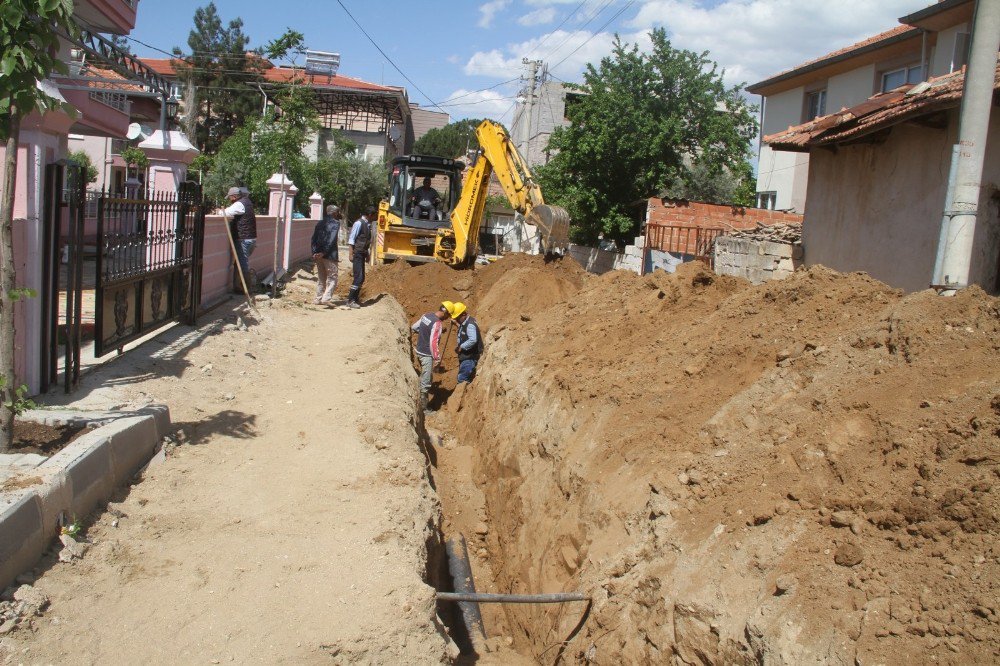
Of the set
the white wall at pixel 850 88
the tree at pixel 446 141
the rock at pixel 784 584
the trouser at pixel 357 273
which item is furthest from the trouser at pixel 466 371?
the tree at pixel 446 141

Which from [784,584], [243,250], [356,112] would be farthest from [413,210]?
[356,112]

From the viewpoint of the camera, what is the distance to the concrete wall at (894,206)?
33.8ft

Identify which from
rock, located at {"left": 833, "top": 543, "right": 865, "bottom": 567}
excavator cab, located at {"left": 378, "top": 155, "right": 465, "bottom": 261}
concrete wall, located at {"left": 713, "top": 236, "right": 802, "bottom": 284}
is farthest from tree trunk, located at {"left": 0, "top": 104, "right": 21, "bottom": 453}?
excavator cab, located at {"left": 378, "top": 155, "right": 465, "bottom": 261}

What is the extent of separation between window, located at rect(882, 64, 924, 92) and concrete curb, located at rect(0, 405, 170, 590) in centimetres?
1913

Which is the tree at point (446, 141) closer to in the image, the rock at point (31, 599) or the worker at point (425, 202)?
the worker at point (425, 202)

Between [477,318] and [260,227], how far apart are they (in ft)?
15.7

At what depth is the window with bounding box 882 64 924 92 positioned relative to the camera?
19172mm

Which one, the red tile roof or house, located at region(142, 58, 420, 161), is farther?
house, located at region(142, 58, 420, 161)

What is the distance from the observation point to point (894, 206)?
11.9 m

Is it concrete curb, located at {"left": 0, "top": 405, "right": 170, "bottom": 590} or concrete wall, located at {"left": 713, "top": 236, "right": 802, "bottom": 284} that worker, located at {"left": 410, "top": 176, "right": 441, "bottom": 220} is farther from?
concrete curb, located at {"left": 0, "top": 405, "right": 170, "bottom": 590}

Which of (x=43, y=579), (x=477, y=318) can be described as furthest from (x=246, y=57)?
(x=43, y=579)

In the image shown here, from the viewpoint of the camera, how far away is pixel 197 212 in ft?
35.1

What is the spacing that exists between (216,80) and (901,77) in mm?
40726

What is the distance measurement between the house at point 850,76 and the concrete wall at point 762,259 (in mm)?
1879
